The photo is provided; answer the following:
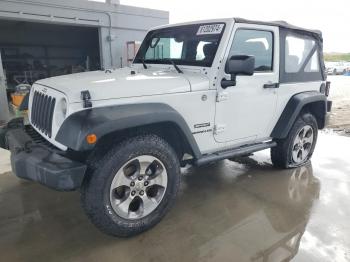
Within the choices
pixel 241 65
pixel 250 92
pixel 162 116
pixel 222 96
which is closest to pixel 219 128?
pixel 222 96

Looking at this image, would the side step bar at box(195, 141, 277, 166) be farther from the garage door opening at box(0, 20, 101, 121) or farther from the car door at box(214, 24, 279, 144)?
the garage door opening at box(0, 20, 101, 121)

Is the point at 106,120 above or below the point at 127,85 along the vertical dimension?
below

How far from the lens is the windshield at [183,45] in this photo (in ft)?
9.53

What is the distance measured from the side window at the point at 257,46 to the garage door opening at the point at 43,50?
10.3 metres

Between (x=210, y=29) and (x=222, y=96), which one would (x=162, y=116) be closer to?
(x=222, y=96)

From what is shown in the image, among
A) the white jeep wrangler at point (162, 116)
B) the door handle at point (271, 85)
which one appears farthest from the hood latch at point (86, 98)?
the door handle at point (271, 85)

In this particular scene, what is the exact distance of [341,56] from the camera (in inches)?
1403

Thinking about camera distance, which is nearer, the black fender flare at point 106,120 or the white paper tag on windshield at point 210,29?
the black fender flare at point 106,120

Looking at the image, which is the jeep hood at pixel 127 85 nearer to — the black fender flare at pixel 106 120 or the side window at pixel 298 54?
the black fender flare at pixel 106 120

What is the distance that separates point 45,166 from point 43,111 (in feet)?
2.23

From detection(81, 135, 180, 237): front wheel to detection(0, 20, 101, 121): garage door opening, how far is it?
1079cm

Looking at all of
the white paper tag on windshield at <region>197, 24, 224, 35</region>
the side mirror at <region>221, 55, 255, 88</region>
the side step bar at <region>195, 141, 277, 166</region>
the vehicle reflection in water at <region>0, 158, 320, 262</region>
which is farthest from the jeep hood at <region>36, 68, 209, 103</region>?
the vehicle reflection in water at <region>0, 158, 320, 262</region>

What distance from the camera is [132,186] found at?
2.38 meters

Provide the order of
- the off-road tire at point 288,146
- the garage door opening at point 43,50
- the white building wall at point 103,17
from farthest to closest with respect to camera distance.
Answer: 1. the garage door opening at point 43,50
2. the white building wall at point 103,17
3. the off-road tire at point 288,146
